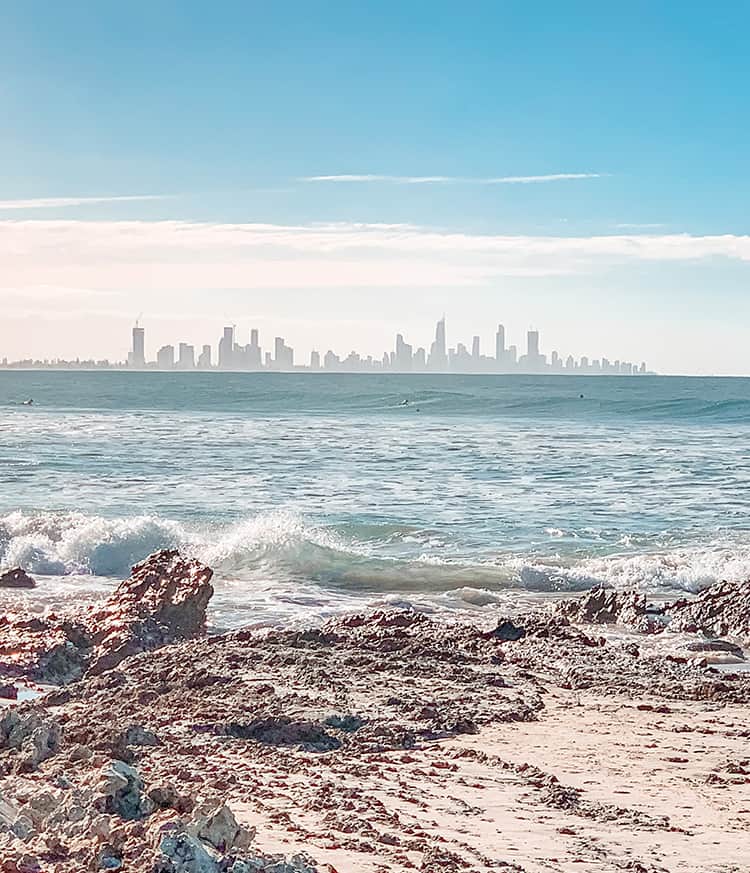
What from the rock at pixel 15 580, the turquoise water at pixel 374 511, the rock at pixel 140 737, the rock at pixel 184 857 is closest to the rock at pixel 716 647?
the turquoise water at pixel 374 511

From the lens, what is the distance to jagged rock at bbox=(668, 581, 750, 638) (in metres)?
12.4

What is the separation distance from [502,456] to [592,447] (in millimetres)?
5230

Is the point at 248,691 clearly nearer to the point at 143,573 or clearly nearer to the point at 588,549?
the point at 143,573

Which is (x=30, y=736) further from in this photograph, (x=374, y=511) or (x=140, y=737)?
(x=374, y=511)

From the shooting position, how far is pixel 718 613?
12.7 meters

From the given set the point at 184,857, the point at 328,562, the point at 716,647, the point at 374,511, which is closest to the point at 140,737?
the point at 184,857

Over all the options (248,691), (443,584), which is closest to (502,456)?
(443,584)

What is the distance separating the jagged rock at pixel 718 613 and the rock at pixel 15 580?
8319 millimetres

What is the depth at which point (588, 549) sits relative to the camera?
18.4m

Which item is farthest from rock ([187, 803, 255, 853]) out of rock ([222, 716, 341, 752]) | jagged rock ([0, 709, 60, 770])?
rock ([222, 716, 341, 752])

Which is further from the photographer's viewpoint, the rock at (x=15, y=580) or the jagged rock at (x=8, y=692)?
the rock at (x=15, y=580)

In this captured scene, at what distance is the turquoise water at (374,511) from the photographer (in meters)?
15.8

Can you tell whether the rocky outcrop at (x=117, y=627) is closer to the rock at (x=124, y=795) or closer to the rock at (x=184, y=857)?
the rock at (x=124, y=795)

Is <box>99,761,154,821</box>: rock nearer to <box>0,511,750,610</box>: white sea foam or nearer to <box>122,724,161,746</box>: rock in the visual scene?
<box>122,724,161,746</box>: rock
